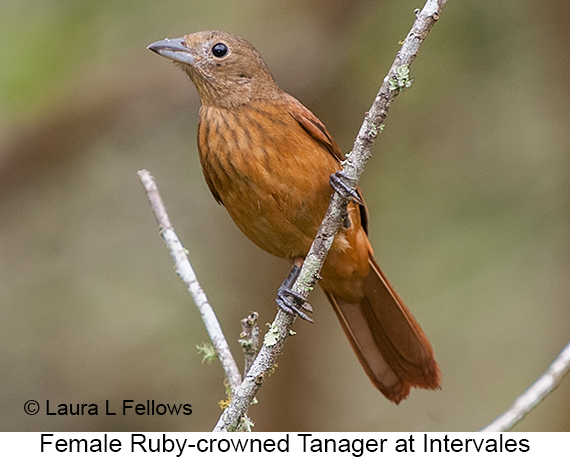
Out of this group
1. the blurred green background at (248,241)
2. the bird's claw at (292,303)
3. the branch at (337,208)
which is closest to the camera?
the branch at (337,208)

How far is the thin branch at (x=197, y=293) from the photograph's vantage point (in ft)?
11.2

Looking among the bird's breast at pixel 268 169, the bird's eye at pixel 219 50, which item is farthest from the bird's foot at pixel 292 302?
the bird's eye at pixel 219 50

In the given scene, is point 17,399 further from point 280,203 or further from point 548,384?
point 548,384

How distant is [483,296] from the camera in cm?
632

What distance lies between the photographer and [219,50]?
13.8 feet

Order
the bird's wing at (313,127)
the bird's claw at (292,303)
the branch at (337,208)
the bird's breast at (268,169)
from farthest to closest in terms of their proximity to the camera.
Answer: the bird's wing at (313,127) < the bird's breast at (268,169) < the bird's claw at (292,303) < the branch at (337,208)

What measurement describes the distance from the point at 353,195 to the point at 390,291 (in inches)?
49.6

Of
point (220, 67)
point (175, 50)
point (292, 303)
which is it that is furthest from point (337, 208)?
point (175, 50)

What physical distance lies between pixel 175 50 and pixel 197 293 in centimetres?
133

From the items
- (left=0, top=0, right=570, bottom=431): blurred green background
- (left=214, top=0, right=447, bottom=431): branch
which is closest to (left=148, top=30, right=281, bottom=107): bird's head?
(left=214, top=0, right=447, bottom=431): branch

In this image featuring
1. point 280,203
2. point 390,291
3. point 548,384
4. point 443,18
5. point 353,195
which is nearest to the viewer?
point 548,384

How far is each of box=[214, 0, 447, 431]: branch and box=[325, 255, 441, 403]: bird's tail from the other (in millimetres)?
1164

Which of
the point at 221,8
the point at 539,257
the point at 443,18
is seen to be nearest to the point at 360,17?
the point at 443,18

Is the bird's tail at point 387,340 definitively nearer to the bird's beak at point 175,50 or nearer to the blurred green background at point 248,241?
the blurred green background at point 248,241
